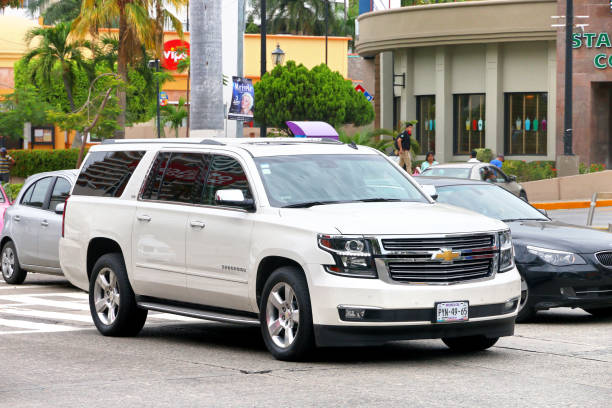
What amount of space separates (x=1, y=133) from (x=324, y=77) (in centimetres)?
2350

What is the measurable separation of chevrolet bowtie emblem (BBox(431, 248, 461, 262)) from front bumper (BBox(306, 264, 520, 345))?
8.4 inches

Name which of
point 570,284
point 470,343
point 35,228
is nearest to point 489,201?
point 570,284

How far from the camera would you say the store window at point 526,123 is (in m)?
45.7

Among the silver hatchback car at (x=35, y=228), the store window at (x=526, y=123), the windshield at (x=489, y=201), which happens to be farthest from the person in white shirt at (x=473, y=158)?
the windshield at (x=489, y=201)

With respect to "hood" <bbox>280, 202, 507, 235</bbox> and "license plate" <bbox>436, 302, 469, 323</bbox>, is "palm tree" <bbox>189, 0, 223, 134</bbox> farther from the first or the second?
"license plate" <bbox>436, 302, 469, 323</bbox>

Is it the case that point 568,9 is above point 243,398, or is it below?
above

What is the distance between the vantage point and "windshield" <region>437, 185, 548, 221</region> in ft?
45.7

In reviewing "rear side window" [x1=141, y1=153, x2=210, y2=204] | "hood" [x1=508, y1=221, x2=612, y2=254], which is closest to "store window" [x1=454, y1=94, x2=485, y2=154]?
"hood" [x1=508, y1=221, x2=612, y2=254]

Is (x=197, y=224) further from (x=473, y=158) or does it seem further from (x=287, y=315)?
(x=473, y=158)

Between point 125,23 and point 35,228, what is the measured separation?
26398 mm

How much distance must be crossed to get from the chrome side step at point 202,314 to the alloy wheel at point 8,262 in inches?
294

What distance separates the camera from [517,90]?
46.0 meters

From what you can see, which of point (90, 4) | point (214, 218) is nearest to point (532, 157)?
point (90, 4)

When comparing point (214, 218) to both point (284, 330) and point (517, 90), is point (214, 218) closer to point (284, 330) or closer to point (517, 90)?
point (284, 330)
